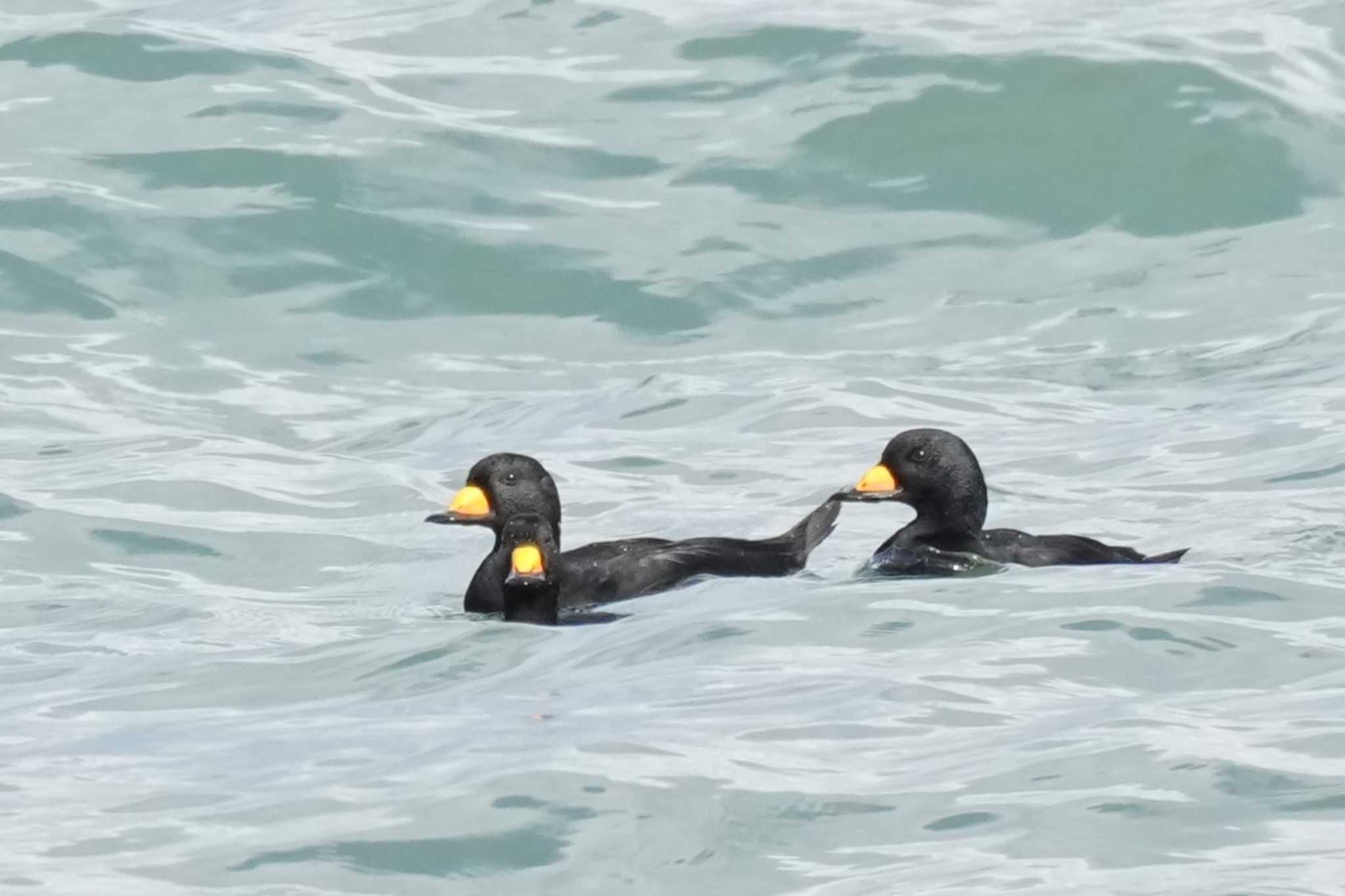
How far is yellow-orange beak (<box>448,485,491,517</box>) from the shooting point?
1012cm

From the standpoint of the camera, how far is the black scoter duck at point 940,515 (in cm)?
977

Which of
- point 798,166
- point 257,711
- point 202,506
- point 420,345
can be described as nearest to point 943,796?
point 257,711

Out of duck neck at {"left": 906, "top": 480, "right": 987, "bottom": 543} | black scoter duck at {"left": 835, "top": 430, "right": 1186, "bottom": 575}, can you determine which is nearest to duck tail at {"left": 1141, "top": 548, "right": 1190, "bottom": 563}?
black scoter duck at {"left": 835, "top": 430, "right": 1186, "bottom": 575}

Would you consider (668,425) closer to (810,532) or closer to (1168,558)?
(810,532)

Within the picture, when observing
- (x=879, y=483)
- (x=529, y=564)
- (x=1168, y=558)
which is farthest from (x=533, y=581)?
(x=1168, y=558)

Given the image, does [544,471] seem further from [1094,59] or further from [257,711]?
[1094,59]

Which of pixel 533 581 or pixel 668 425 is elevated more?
pixel 533 581

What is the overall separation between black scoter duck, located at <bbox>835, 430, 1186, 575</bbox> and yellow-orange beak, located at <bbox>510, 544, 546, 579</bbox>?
4.57 ft

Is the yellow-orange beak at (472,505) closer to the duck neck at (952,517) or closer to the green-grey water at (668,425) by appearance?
the green-grey water at (668,425)

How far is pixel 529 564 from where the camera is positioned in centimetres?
916

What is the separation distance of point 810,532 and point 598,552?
2.83ft

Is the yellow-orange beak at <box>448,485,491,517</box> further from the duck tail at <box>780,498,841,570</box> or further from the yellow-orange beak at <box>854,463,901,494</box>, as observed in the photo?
the yellow-orange beak at <box>854,463,901,494</box>

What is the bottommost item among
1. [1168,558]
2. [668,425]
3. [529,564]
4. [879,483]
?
[668,425]

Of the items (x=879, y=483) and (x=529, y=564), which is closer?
(x=529, y=564)
